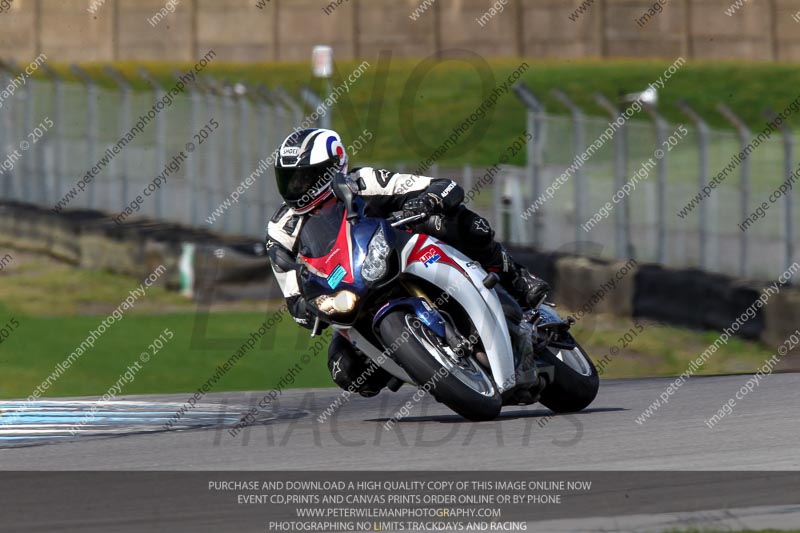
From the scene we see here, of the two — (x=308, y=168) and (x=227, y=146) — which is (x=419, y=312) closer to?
(x=308, y=168)

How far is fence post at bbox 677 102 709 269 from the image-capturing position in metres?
15.8

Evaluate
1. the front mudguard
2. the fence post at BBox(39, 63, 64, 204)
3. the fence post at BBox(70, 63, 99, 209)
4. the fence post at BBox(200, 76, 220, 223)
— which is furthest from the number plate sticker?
the fence post at BBox(39, 63, 64, 204)

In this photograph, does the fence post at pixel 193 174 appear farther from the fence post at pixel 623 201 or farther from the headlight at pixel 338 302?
the headlight at pixel 338 302

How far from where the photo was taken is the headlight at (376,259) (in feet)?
26.7

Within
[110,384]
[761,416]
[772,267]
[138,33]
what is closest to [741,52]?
[138,33]

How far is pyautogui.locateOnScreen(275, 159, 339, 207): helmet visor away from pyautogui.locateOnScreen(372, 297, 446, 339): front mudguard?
0.82 metres

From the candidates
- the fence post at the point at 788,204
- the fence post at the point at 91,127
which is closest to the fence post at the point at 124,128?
the fence post at the point at 91,127

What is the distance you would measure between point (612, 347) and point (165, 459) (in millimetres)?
7933

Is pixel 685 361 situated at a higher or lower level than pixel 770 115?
lower

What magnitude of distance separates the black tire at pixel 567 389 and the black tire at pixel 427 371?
2.39 feet

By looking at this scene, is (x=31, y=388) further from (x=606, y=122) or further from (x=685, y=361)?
(x=606, y=122)

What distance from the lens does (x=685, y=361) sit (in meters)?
13.9

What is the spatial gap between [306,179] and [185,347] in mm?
7123

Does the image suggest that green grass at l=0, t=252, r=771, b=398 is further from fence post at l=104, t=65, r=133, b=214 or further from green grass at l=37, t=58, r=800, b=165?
green grass at l=37, t=58, r=800, b=165
